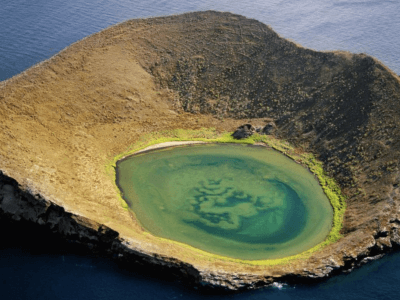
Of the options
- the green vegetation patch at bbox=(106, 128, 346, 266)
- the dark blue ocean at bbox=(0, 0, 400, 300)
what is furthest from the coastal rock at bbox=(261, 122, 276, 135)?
the dark blue ocean at bbox=(0, 0, 400, 300)

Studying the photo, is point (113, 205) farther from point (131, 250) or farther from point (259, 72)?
point (259, 72)

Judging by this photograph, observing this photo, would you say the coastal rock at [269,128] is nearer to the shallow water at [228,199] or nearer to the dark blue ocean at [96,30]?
the shallow water at [228,199]

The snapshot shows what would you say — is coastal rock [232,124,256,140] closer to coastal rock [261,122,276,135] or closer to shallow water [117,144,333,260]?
coastal rock [261,122,276,135]

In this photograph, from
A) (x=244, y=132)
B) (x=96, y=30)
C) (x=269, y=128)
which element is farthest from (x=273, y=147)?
(x=96, y=30)

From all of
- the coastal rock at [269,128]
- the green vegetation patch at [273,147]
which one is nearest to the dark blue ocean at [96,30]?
the green vegetation patch at [273,147]

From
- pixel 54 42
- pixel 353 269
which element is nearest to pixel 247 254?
pixel 353 269

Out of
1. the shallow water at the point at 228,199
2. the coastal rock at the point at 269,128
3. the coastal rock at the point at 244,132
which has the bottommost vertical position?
the shallow water at the point at 228,199
